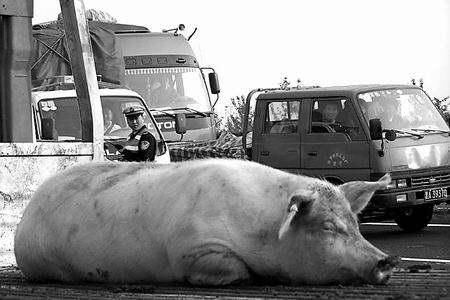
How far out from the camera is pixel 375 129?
16.2 meters

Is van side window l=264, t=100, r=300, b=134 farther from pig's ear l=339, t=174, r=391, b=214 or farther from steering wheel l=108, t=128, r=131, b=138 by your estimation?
pig's ear l=339, t=174, r=391, b=214

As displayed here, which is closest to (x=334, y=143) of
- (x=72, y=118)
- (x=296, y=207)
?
(x=72, y=118)

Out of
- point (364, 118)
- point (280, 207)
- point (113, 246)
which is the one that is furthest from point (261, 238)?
point (364, 118)

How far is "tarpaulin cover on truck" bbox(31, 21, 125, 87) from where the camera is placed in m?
20.5

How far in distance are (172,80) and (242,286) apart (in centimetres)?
1668

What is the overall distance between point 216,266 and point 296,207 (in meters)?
0.63

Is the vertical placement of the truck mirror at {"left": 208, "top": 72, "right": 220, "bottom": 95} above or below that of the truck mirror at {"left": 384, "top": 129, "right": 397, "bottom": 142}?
above

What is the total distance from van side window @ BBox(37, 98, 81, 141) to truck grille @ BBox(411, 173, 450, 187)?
4496 millimetres

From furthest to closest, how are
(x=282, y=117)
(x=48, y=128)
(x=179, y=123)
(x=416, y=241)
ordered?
(x=179, y=123) < (x=282, y=117) < (x=48, y=128) < (x=416, y=241)

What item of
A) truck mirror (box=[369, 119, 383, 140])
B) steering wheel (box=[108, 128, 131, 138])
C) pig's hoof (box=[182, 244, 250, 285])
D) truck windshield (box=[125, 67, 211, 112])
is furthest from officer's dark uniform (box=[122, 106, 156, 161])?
truck windshield (box=[125, 67, 211, 112])

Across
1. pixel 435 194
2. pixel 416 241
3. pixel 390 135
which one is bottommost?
pixel 416 241

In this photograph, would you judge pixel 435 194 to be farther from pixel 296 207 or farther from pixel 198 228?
pixel 296 207

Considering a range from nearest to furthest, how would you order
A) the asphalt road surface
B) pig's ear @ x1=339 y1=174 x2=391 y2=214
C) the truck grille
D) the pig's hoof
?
the pig's hoof < pig's ear @ x1=339 y1=174 x2=391 y2=214 < the asphalt road surface < the truck grille

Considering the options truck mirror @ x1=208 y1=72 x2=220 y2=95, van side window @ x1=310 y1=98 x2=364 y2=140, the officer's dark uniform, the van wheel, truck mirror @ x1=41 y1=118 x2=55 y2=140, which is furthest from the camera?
truck mirror @ x1=208 y1=72 x2=220 y2=95
